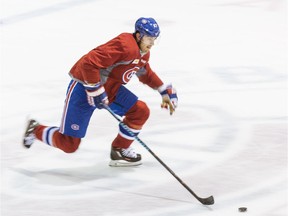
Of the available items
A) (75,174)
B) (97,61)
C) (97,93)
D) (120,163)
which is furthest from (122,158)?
(97,61)

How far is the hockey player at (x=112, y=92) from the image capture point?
4.12m

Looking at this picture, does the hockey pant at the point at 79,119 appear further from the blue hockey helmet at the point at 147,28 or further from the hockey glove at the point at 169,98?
the blue hockey helmet at the point at 147,28

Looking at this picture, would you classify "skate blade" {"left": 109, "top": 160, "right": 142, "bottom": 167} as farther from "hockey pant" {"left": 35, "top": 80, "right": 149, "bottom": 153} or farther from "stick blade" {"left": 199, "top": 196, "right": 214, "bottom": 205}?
"stick blade" {"left": 199, "top": 196, "right": 214, "bottom": 205}

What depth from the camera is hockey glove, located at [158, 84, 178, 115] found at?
442 centimetres

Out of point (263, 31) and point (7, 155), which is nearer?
point (7, 155)

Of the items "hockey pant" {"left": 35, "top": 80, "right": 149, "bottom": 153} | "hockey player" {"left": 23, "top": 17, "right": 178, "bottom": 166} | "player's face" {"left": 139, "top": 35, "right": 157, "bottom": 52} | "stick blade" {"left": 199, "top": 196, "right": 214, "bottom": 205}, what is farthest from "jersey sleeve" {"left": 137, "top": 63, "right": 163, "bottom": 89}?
"stick blade" {"left": 199, "top": 196, "right": 214, "bottom": 205}

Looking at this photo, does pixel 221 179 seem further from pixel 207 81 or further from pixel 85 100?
pixel 207 81

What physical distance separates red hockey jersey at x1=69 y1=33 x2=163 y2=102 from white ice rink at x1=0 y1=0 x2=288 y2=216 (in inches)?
19.3

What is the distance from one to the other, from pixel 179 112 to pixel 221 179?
1.12 meters

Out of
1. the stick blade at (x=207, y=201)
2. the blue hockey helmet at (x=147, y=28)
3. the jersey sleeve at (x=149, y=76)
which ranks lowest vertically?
the stick blade at (x=207, y=201)

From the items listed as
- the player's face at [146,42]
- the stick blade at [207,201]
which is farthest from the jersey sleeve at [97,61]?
the stick blade at [207,201]

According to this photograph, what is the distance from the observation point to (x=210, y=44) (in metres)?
6.77

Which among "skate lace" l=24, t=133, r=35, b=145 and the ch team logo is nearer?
the ch team logo

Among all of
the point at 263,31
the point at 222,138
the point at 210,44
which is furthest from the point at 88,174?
the point at 263,31
